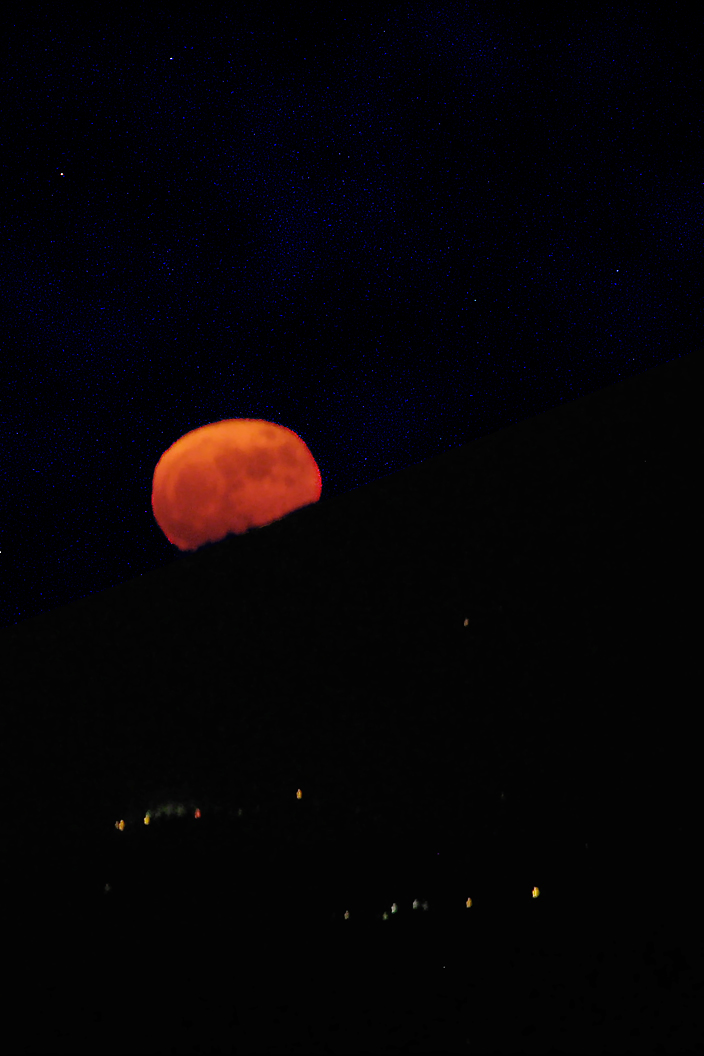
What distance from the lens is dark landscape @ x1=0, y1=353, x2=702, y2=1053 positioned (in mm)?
503

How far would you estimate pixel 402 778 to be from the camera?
0.60 metres

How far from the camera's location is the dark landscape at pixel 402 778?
503mm

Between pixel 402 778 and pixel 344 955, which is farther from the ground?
pixel 402 778

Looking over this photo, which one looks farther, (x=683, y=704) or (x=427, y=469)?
(x=427, y=469)

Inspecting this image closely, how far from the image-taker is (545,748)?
55cm

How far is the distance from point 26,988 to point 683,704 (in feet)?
1.62

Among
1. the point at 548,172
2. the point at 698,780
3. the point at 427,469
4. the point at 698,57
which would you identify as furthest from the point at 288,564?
the point at 548,172

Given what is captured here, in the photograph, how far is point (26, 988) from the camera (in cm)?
60

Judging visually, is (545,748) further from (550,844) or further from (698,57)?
(698,57)

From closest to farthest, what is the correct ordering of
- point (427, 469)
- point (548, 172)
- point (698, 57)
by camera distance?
point (427, 469) < point (698, 57) < point (548, 172)

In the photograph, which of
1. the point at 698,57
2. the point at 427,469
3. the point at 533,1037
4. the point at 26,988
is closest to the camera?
the point at 533,1037

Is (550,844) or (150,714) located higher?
(150,714)

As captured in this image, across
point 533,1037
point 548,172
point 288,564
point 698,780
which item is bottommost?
point 533,1037

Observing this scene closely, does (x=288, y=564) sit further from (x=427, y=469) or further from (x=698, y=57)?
(x=698, y=57)
